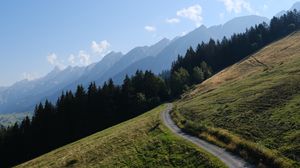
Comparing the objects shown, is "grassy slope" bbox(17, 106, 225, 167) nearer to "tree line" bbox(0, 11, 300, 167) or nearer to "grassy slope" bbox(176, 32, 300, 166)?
"grassy slope" bbox(176, 32, 300, 166)

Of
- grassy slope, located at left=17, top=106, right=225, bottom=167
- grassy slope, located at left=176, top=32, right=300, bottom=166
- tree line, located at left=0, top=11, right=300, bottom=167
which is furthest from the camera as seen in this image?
tree line, located at left=0, top=11, right=300, bottom=167

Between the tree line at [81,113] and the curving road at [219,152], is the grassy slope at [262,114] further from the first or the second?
the tree line at [81,113]

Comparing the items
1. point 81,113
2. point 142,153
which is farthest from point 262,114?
point 81,113

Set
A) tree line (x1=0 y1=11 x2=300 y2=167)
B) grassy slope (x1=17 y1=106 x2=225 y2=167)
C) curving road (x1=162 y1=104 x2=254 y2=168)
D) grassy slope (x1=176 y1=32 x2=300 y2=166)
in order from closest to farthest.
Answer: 1. curving road (x1=162 y1=104 x2=254 y2=168)
2. grassy slope (x1=176 y1=32 x2=300 y2=166)
3. grassy slope (x1=17 y1=106 x2=225 y2=167)
4. tree line (x1=0 y1=11 x2=300 y2=167)

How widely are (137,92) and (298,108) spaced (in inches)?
3309

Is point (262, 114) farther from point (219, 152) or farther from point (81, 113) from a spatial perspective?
point (81, 113)

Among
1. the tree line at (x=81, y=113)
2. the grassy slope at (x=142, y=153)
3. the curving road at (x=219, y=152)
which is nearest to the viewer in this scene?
the curving road at (x=219, y=152)

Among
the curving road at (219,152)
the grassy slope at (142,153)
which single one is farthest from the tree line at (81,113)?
the curving road at (219,152)

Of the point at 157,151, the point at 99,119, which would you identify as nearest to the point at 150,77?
the point at 99,119

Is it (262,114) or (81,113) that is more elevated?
(81,113)

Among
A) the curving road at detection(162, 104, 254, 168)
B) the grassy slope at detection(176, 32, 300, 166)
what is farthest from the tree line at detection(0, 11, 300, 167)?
the curving road at detection(162, 104, 254, 168)

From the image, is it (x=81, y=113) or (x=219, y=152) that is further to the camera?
(x=81, y=113)

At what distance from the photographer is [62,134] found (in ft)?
375

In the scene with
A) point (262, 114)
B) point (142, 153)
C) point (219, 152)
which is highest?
point (142, 153)
